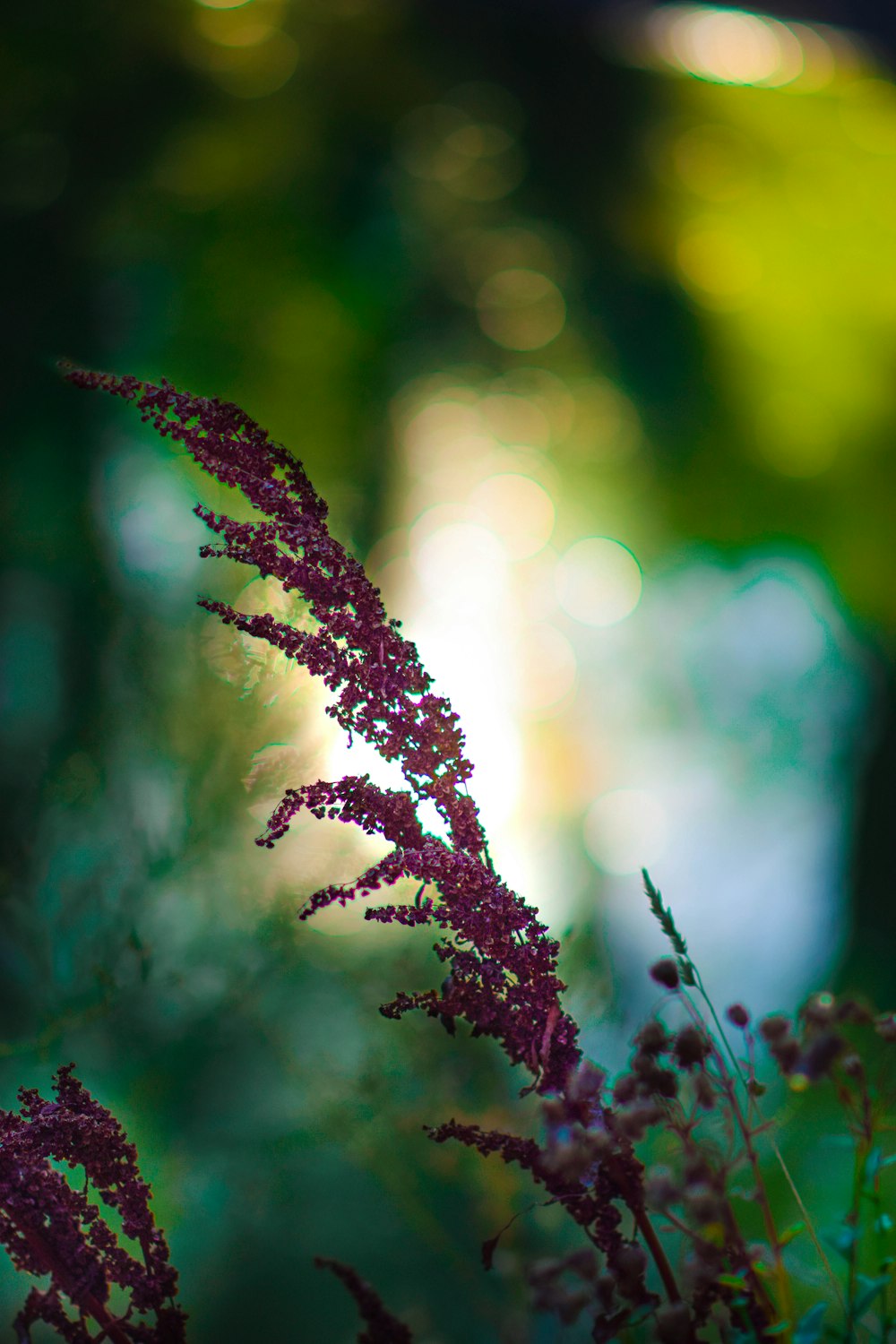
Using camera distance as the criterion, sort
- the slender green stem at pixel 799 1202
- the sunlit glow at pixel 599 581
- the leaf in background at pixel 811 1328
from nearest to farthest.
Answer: the leaf in background at pixel 811 1328 → the slender green stem at pixel 799 1202 → the sunlit glow at pixel 599 581

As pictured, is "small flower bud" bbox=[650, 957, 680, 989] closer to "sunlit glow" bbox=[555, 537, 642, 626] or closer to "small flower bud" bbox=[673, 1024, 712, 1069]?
"small flower bud" bbox=[673, 1024, 712, 1069]

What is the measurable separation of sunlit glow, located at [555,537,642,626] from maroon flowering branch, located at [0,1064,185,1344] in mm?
354

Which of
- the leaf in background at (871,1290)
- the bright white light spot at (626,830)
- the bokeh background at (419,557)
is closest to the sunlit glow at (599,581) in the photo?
the bokeh background at (419,557)

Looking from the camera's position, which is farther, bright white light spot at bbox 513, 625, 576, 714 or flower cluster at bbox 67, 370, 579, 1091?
bright white light spot at bbox 513, 625, 576, 714

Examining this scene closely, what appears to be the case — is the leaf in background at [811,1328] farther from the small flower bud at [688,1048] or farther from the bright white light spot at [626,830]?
the bright white light spot at [626,830]

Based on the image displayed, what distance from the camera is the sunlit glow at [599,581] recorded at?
558 millimetres

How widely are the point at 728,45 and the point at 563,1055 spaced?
75 cm

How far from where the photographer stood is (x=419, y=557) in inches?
21.7

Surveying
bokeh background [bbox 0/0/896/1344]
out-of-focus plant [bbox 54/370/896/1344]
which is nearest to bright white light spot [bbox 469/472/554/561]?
bokeh background [bbox 0/0/896/1344]

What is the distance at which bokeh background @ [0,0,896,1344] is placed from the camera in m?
0.47

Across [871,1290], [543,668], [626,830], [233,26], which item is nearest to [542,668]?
[543,668]

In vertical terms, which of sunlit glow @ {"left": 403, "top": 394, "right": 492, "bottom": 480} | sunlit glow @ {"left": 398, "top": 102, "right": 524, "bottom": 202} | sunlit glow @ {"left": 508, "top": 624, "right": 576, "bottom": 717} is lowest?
sunlit glow @ {"left": 508, "top": 624, "right": 576, "bottom": 717}

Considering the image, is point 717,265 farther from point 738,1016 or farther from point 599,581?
point 738,1016

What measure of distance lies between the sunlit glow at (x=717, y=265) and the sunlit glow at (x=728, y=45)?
16 cm
